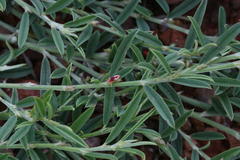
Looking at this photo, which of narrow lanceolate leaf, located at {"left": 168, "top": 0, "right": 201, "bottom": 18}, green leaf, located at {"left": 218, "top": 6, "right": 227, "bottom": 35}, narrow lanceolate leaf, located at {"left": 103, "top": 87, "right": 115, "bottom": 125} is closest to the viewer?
narrow lanceolate leaf, located at {"left": 103, "top": 87, "right": 115, "bottom": 125}

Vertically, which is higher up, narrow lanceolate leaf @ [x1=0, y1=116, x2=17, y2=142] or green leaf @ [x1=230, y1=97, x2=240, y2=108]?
narrow lanceolate leaf @ [x1=0, y1=116, x2=17, y2=142]

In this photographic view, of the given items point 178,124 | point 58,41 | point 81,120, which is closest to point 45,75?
point 58,41

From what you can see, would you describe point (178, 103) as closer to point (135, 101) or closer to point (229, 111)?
point (229, 111)

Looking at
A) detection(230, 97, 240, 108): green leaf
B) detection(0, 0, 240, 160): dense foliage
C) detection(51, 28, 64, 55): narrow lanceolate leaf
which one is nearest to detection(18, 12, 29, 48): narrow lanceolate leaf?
detection(0, 0, 240, 160): dense foliage

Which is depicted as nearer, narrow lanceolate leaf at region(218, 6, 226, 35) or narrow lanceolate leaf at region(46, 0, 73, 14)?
narrow lanceolate leaf at region(46, 0, 73, 14)

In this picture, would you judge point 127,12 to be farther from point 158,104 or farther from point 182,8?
point 158,104

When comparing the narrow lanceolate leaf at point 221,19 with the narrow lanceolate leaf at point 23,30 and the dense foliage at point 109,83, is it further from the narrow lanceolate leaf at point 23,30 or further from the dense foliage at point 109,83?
the narrow lanceolate leaf at point 23,30

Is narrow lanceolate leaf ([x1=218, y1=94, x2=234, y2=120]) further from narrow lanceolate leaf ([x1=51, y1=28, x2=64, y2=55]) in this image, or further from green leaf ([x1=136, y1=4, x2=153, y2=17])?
narrow lanceolate leaf ([x1=51, y1=28, x2=64, y2=55])

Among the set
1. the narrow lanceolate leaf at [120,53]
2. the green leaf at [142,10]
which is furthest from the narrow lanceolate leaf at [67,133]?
the green leaf at [142,10]
